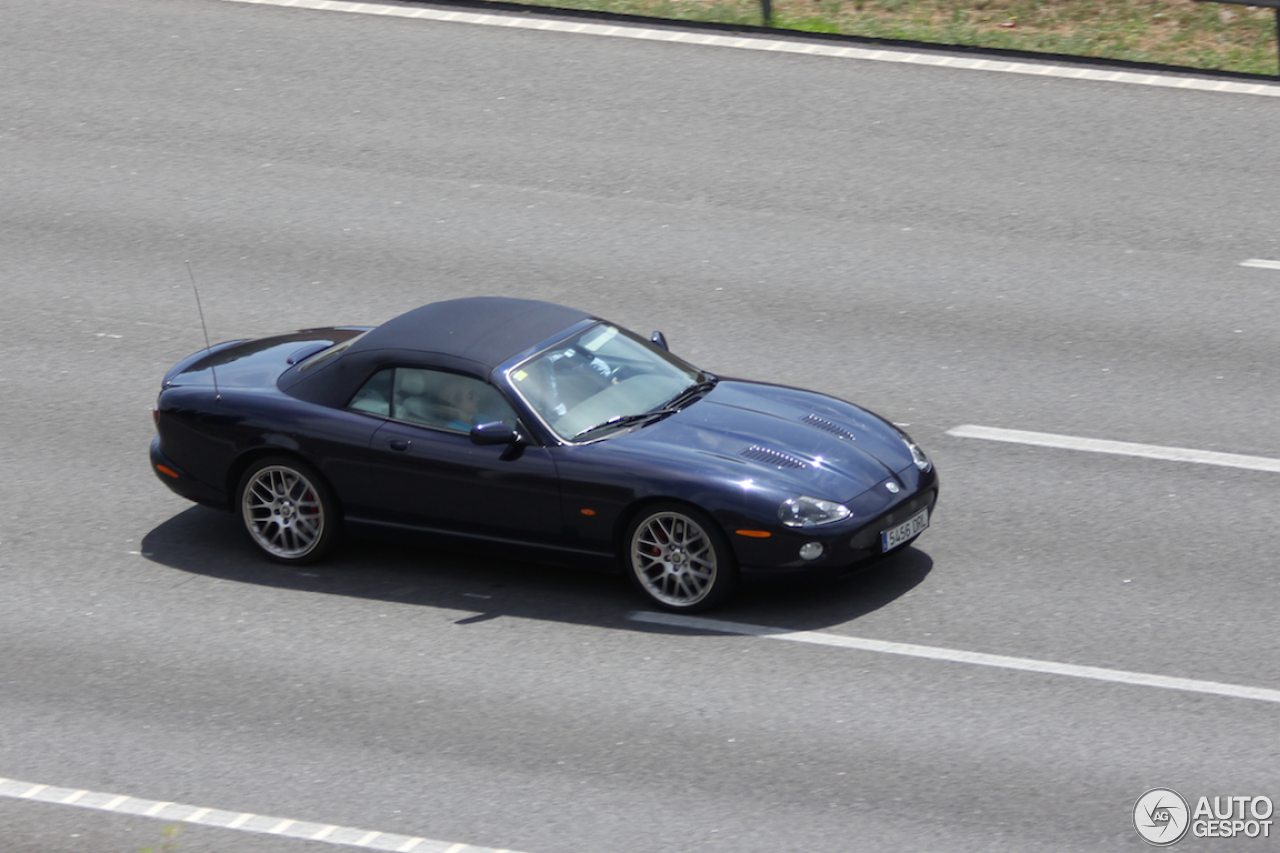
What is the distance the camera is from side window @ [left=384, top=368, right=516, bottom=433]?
9398 mm

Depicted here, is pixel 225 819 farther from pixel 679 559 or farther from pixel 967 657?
pixel 967 657

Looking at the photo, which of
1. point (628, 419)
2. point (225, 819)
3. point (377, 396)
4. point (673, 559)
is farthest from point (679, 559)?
point (225, 819)

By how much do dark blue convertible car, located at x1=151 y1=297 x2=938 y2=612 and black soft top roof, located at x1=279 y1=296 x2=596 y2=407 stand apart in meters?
0.01

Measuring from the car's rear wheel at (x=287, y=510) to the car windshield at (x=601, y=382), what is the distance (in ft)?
4.33

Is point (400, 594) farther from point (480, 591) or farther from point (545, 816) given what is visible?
point (545, 816)

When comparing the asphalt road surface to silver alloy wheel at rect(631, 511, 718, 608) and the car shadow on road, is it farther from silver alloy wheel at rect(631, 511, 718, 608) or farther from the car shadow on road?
silver alloy wheel at rect(631, 511, 718, 608)

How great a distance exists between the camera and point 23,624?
9.27 meters

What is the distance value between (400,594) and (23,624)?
1.95 m

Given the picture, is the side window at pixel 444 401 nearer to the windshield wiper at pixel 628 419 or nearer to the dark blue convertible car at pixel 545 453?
the dark blue convertible car at pixel 545 453

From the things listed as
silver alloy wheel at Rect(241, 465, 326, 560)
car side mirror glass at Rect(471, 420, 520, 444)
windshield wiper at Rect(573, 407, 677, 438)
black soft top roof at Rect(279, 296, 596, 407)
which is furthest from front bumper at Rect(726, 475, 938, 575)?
silver alloy wheel at Rect(241, 465, 326, 560)

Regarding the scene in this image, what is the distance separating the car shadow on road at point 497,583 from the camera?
30.2 feet

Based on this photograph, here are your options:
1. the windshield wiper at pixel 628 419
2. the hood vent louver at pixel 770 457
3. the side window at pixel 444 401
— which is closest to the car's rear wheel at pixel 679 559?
the hood vent louver at pixel 770 457

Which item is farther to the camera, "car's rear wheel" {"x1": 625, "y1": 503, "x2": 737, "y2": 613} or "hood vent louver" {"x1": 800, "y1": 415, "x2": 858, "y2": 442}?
"hood vent louver" {"x1": 800, "y1": 415, "x2": 858, "y2": 442}

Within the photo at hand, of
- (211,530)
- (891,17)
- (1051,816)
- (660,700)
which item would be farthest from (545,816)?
(891,17)
